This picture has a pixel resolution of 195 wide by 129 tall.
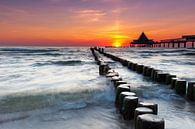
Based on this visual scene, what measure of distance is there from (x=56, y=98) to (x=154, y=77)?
367cm

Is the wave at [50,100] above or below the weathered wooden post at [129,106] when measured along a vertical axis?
below

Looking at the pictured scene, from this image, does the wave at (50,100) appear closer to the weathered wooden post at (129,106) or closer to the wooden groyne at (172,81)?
the weathered wooden post at (129,106)

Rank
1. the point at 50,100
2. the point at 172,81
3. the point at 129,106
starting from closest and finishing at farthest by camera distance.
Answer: the point at 129,106 < the point at 50,100 < the point at 172,81

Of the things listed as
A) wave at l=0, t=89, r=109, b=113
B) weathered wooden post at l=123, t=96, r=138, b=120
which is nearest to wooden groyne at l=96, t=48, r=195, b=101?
wave at l=0, t=89, r=109, b=113

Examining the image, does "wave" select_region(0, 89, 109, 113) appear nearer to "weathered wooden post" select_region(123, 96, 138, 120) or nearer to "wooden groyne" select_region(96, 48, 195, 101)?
"weathered wooden post" select_region(123, 96, 138, 120)

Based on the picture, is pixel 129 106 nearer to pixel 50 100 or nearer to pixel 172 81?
pixel 50 100

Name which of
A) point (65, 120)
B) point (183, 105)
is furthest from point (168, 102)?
point (65, 120)

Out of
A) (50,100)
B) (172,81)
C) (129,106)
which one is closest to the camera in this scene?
(129,106)

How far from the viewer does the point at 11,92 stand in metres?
6.83

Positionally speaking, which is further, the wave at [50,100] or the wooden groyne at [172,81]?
the wooden groyne at [172,81]

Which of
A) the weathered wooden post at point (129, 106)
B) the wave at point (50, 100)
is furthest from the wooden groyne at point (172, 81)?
the weathered wooden post at point (129, 106)

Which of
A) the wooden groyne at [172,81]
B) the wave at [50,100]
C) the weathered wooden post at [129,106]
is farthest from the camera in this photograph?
the wooden groyne at [172,81]

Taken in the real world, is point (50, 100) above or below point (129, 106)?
below

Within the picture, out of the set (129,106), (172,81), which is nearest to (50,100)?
(129,106)
